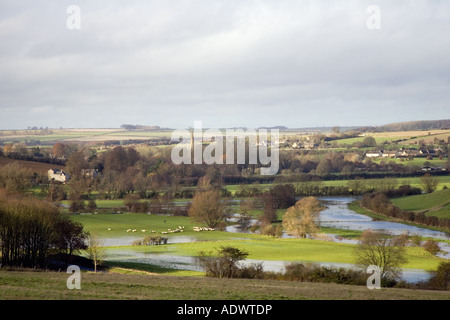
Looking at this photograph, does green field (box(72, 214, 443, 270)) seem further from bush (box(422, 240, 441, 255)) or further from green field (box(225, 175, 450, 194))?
green field (box(225, 175, 450, 194))

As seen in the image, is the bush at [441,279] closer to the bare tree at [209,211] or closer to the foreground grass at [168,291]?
the foreground grass at [168,291]

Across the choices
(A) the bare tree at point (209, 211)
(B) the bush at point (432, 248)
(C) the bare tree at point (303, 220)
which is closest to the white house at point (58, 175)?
(A) the bare tree at point (209, 211)

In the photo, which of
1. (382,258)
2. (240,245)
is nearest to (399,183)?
(240,245)

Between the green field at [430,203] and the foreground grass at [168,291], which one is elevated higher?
the foreground grass at [168,291]

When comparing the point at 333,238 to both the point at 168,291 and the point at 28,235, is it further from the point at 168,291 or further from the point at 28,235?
the point at 168,291

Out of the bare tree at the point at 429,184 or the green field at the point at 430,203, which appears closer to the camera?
the green field at the point at 430,203
